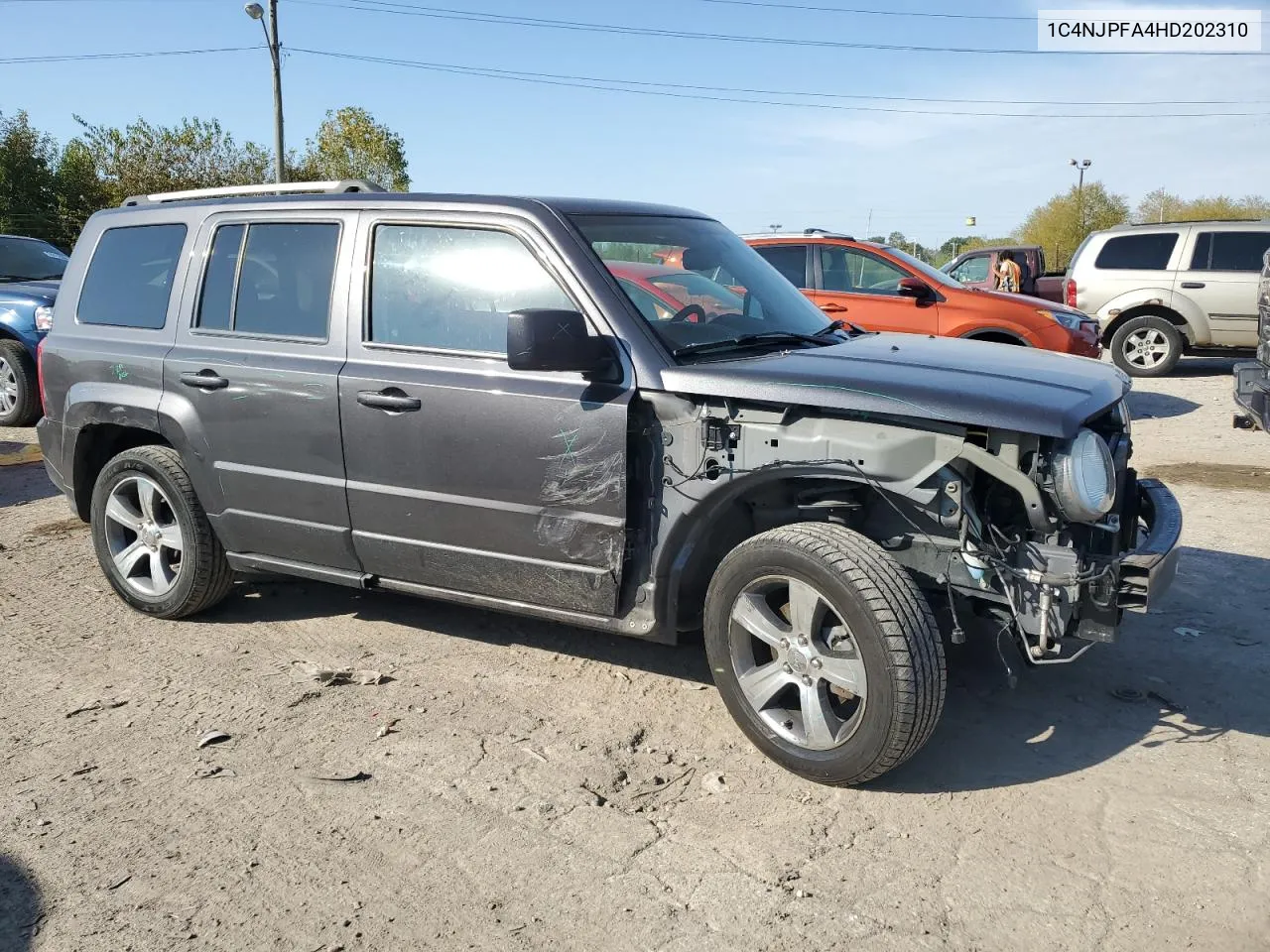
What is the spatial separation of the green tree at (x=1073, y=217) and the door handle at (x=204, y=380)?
6286cm

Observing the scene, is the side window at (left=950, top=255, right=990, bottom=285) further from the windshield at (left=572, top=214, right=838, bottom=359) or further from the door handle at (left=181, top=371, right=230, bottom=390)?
the door handle at (left=181, top=371, right=230, bottom=390)

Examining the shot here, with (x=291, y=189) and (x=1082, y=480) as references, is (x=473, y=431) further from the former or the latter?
(x=1082, y=480)

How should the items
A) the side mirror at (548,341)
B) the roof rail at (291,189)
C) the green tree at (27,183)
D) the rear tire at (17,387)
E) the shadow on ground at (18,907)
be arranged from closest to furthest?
the shadow on ground at (18,907)
the side mirror at (548,341)
the roof rail at (291,189)
the rear tire at (17,387)
the green tree at (27,183)

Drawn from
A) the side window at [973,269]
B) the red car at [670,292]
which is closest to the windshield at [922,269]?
Result: the red car at [670,292]

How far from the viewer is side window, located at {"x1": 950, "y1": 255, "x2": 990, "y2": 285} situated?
64.7 ft

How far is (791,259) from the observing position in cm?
982

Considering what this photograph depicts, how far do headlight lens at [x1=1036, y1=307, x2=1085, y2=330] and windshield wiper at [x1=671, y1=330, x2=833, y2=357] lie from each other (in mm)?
6564

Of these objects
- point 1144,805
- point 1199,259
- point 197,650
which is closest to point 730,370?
point 1144,805

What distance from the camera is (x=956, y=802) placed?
3332mm

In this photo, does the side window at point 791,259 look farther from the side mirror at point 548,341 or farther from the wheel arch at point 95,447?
the side mirror at point 548,341

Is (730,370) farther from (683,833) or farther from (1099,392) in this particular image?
(683,833)

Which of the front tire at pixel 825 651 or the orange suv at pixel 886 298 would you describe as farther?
the orange suv at pixel 886 298

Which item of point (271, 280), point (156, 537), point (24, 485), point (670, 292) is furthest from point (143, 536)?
point (24, 485)

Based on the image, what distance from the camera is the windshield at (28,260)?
1102 cm
